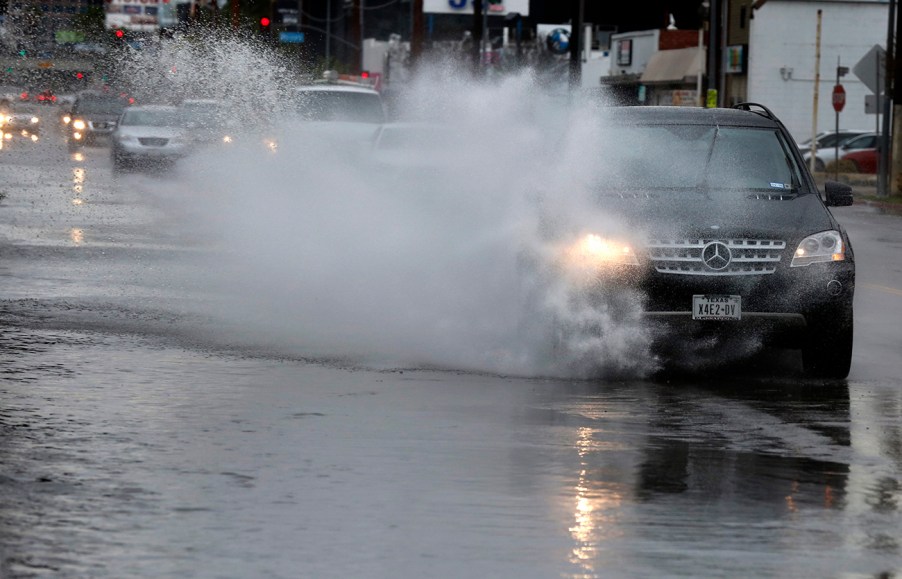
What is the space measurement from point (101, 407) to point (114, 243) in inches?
444

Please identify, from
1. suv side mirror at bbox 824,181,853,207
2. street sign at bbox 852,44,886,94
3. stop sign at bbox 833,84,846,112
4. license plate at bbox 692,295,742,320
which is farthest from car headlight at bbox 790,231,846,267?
stop sign at bbox 833,84,846,112

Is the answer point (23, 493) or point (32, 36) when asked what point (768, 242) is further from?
point (32, 36)

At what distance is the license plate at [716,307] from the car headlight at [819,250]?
0.45 meters

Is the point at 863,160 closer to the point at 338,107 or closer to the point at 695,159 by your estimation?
the point at 338,107

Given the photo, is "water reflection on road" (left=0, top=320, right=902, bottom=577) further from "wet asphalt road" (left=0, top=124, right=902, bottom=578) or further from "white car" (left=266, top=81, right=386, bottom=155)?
"white car" (left=266, top=81, right=386, bottom=155)

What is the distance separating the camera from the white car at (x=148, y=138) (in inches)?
1512

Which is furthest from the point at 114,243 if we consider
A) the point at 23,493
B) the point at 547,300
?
the point at 23,493

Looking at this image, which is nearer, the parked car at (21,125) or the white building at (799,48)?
the parked car at (21,125)

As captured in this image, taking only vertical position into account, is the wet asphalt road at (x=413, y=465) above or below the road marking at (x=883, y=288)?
above

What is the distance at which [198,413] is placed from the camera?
9.23 metres

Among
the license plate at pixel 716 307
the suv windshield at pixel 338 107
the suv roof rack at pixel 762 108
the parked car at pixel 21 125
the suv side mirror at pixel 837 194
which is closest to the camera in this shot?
the license plate at pixel 716 307

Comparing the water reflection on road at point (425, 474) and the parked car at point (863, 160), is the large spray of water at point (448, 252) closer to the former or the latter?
the water reflection on road at point (425, 474)

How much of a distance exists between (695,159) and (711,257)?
150cm

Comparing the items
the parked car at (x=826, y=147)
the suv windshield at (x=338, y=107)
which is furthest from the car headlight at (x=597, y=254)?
the parked car at (x=826, y=147)
